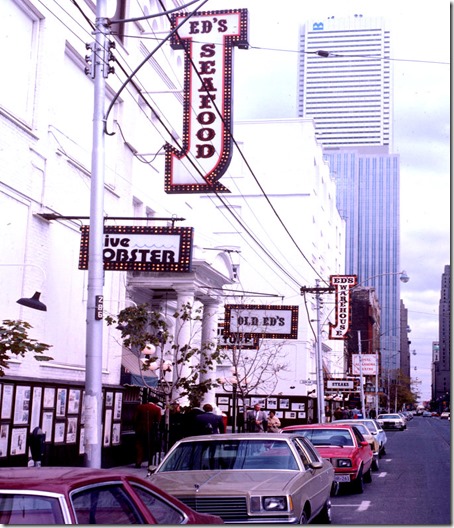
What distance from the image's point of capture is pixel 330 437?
17656mm

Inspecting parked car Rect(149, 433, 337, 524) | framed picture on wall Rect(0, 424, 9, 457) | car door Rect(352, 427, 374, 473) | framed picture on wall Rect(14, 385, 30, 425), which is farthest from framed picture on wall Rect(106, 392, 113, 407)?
parked car Rect(149, 433, 337, 524)

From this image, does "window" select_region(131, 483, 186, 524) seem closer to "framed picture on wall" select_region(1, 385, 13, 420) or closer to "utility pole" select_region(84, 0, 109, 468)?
"utility pole" select_region(84, 0, 109, 468)

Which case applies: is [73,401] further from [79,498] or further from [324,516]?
[79,498]

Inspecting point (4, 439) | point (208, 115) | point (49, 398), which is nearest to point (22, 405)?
point (4, 439)

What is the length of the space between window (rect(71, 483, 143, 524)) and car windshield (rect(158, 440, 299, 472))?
487 cm

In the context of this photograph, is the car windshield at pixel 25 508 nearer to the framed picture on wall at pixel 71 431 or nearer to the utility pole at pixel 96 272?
the utility pole at pixel 96 272

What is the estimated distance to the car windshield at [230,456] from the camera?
1079 centimetres

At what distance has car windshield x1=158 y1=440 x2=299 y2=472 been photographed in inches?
425

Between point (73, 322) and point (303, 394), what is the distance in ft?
110

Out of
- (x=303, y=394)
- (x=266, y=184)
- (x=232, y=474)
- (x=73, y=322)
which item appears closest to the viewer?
(x=232, y=474)

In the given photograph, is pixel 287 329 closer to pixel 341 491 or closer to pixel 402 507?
pixel 341 491

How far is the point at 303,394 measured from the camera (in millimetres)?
51188

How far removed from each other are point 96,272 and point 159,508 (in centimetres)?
671

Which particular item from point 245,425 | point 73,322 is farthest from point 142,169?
point 245,425
